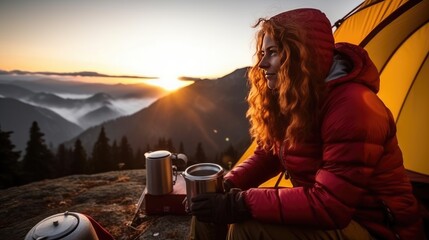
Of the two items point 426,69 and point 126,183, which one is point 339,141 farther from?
point 126,183

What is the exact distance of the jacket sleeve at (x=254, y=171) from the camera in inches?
103

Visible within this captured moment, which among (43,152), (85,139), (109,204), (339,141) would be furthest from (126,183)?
(85,139)

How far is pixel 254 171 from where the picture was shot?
8.77 ft

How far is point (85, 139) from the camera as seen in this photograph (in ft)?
605

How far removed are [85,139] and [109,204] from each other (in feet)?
652

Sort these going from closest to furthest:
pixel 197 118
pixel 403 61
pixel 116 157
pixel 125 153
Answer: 1. pixel 403 61
2. pixel 125 153
3. pixel 116 157
4. pixel 197 118

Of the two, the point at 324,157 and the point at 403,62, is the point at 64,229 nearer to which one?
the point at 324,157

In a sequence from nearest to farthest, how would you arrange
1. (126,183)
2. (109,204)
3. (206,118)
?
(109,204) → (126,183) → (206,118)

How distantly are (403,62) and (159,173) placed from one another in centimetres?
366

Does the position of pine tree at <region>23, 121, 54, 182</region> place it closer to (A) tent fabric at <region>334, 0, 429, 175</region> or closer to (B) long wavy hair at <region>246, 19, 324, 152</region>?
(A) tent fabric at <region>334, 0, 429, 175</region>

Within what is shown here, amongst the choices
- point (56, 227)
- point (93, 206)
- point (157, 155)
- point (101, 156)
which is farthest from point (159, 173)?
point (101, 156)

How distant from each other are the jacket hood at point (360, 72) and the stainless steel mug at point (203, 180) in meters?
1.06

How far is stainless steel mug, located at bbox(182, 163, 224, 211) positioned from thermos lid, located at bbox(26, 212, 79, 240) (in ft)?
3.01

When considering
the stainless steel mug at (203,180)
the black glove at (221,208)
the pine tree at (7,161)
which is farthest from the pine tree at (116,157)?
the black glove at (221,208)
